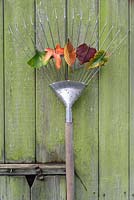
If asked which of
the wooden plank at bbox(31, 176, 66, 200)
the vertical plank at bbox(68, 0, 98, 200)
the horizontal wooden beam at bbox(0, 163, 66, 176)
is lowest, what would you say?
the wooden plank at bbox(31, 176, 66, 200)

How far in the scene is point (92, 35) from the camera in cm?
127

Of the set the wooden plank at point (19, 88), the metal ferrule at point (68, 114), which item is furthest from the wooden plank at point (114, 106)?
the wooden plank at point (19, 88)

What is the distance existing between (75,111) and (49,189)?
10.9 inches

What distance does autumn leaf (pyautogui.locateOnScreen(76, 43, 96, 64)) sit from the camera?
1.21 m

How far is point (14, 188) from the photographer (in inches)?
51.0

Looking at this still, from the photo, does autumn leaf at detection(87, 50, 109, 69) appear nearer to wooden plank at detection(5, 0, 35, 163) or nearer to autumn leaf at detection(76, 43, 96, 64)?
autumn leaf at detection(76, 43, 96, 64)

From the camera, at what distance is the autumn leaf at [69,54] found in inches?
47.2

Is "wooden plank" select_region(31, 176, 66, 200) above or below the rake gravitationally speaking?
below

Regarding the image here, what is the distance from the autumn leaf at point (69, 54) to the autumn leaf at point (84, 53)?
0.02m

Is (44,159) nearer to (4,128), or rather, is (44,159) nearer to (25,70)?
(4,128)

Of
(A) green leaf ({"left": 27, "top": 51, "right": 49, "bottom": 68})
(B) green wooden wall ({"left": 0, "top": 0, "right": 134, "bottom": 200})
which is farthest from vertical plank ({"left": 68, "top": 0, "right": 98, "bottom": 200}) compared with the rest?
(A) green leaf ({"left": 27, "top": 51, "right": 49, "bottom": 68})

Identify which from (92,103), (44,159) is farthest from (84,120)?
(44,159)

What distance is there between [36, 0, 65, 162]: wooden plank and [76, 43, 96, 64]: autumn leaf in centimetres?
10

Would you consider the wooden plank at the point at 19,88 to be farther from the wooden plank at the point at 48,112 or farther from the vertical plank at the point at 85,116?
the vertical plank at the point at 85,116
